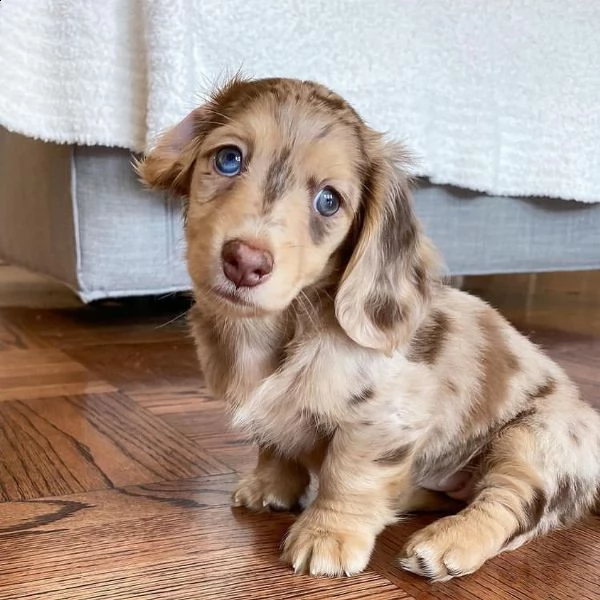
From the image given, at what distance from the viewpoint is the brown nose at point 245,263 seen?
895 millimetres

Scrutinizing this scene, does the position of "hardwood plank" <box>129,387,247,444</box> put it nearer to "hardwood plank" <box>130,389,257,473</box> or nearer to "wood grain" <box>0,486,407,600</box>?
"hardwood plank" <box>130,389,257,473</box>

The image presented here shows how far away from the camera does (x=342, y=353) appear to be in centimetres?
102

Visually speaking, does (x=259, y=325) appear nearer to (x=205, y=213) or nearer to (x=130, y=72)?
(x=205, y=213)

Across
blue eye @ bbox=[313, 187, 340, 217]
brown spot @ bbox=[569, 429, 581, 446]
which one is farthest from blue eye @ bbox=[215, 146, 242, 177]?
brown spot @ bbox=[569, 429, 581, 446]

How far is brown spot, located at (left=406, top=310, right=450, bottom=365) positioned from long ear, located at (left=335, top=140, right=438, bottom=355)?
0.18ft

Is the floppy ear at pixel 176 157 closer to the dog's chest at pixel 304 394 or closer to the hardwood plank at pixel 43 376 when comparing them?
the dog's chest at pixel 304 394

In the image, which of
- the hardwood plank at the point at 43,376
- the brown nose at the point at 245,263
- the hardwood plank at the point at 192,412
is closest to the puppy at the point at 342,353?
the brown nose at the point at 245,263

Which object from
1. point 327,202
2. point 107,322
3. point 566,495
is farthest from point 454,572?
point 107,322

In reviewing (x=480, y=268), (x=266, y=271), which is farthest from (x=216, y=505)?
(x=480, y=268)

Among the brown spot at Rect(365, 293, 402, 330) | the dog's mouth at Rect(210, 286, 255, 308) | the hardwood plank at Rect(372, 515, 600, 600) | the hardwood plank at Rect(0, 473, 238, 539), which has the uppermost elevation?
the dog's mouth at Rect(210, 286, 255, 308)

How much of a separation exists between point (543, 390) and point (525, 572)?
0.30m

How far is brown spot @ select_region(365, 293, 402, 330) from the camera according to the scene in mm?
1015

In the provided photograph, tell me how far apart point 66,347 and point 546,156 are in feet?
4.61

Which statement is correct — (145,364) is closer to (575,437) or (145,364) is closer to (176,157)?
(176,157)
